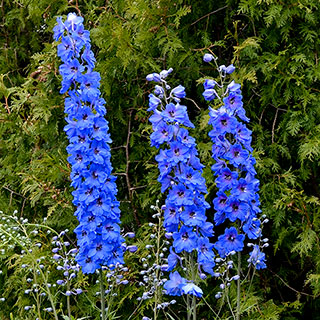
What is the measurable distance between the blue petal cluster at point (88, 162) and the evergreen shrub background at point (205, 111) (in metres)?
0.80

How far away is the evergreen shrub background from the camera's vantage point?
326 cm

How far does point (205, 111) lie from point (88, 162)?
1091 mm

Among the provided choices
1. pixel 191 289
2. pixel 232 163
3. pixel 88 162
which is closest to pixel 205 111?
pixel 232 163

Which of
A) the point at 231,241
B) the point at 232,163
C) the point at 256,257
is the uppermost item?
the point at 232,163

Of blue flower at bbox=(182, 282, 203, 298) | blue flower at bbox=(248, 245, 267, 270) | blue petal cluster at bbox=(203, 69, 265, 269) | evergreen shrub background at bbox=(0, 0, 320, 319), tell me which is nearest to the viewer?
blue flower at bbox=(182, 282, 203, 298)

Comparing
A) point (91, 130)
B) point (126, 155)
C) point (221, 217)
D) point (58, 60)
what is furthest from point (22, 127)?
point (221, 217)

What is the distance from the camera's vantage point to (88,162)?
2.44 meters

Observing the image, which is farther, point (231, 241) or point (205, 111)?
point (205, 111)

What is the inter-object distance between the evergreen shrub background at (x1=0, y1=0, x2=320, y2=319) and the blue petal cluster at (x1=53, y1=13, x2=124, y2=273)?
80 cm

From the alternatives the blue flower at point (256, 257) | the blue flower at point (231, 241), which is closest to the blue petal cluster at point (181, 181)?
the blue flower at point (231, 241)

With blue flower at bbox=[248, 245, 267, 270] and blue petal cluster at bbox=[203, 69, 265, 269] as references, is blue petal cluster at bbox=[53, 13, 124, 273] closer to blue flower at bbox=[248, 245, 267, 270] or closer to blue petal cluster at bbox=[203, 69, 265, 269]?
blue petal cluster at bbox=[203, 69, 265, 269]

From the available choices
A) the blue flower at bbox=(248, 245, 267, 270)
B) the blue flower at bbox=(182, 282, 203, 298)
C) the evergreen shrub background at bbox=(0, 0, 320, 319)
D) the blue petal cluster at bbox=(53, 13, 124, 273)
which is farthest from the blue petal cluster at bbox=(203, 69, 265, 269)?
the evergreen shrub background at bbox=(0, 0, 320, 319)

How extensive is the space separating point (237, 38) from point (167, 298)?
1436 mm

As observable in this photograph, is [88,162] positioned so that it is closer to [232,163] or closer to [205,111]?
[232,163]
